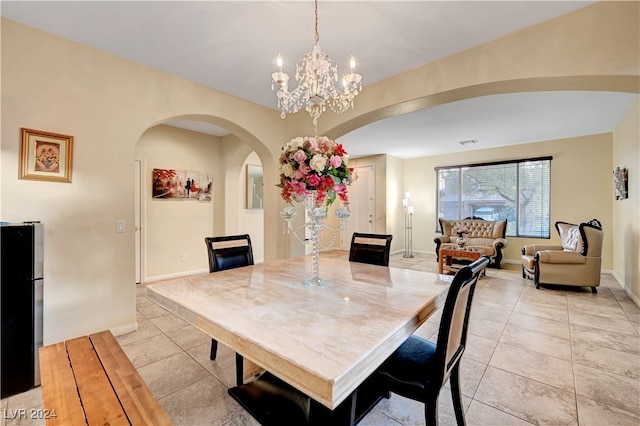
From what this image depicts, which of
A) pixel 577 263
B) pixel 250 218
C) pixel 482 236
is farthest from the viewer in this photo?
pixel 482 236

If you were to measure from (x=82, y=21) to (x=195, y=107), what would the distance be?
1.12m

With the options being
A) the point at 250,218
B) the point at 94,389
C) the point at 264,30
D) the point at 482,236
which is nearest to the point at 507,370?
the point at 94,389

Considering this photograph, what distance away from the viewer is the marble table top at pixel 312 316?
79 cm

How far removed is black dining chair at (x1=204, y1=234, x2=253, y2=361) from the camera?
7.12ft

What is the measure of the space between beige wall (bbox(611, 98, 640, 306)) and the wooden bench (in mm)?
5088

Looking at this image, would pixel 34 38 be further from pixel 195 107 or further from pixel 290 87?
pixel 290 87

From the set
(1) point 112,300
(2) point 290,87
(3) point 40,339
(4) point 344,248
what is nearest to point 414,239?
(4) point 344,248

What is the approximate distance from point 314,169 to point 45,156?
2343mm

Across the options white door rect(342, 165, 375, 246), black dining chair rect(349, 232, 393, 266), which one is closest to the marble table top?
black dining chair rect(349, 232, 393, 266)

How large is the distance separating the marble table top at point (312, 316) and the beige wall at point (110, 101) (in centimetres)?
146

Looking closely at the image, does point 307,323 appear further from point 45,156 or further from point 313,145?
point 45,156

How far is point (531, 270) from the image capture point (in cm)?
445

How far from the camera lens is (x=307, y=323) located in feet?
3.44

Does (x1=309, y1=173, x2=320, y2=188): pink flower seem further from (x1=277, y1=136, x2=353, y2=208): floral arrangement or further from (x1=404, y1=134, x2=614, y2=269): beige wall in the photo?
(x1=404, y1=134, x2=614, y2=269): beige wall
